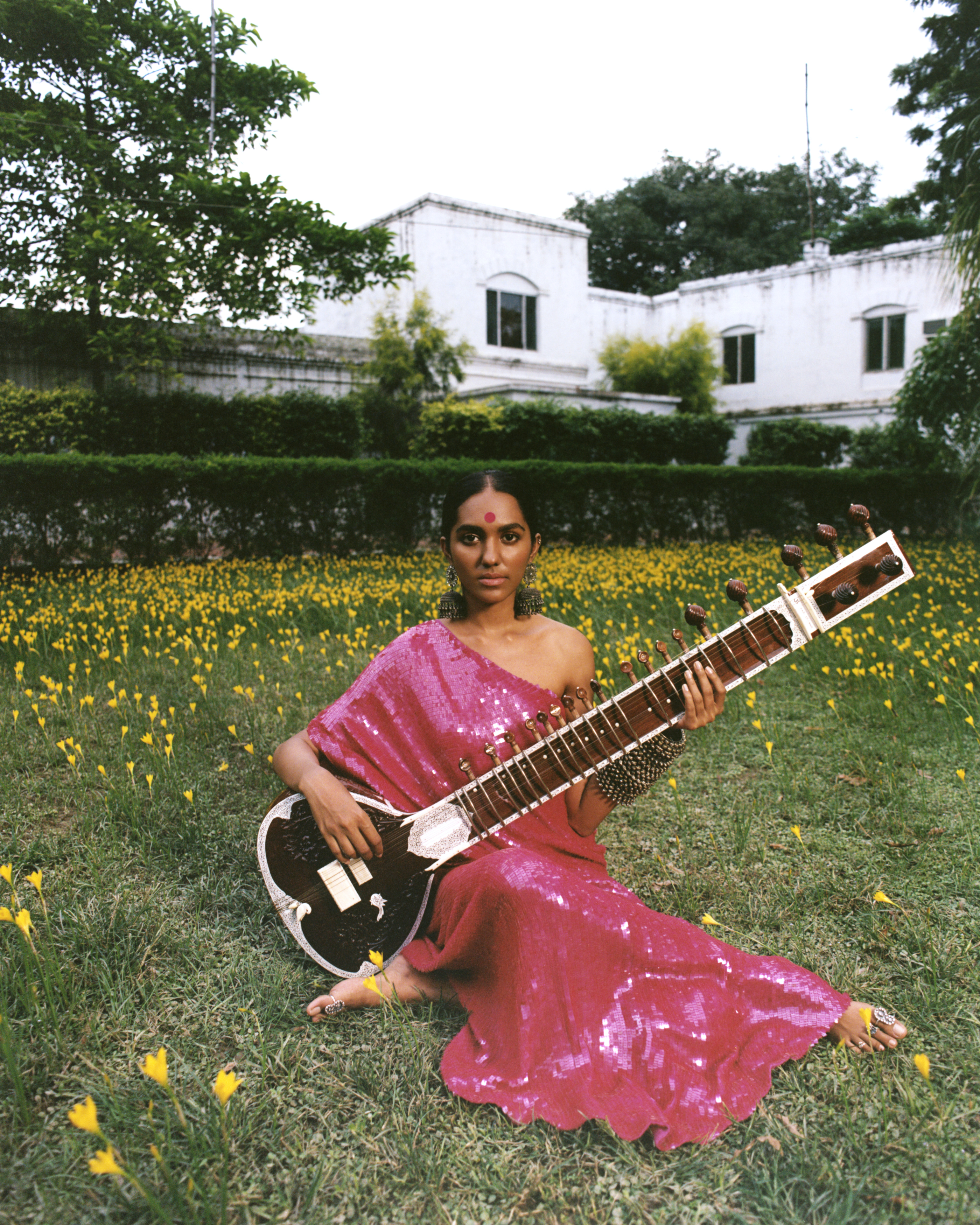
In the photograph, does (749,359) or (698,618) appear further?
(749,359)

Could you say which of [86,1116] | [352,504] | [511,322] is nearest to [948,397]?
[352,504]

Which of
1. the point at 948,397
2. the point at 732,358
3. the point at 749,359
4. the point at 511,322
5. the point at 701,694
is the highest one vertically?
the point at 511,322

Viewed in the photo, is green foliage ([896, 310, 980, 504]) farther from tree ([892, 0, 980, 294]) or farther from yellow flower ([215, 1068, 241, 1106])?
yellow flower ([215, 1068, 241, 1106])

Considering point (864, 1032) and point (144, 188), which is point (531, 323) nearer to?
point (144, 188)

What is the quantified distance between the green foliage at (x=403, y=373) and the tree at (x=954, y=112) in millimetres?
10694

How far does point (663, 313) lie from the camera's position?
87.8 feet

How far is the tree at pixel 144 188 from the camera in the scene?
13.5 meters

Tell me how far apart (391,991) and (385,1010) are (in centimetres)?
9

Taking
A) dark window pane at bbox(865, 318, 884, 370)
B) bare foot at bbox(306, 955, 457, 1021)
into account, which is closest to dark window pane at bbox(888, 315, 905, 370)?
dark window pane at bbox(865, 318, 884, 370)

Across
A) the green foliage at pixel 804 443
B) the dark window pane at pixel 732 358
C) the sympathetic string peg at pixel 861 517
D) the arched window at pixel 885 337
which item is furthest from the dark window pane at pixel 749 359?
the sympathetic string peg at pixel 861 517

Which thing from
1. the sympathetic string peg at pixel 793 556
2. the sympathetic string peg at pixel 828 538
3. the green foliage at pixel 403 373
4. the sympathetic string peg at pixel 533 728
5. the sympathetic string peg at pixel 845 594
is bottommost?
the sympathetic string peg at pixel 533 728

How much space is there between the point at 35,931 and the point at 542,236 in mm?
23690

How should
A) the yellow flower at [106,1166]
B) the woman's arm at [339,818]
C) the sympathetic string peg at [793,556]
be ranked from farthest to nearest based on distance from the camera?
the woman's arm at [339,818] < the sympathetic string peg at [793,556] < the yellow flower at [106,1166]

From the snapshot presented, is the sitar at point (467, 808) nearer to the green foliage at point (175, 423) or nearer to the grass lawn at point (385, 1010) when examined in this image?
the grass lawn at point (385, 1010)
